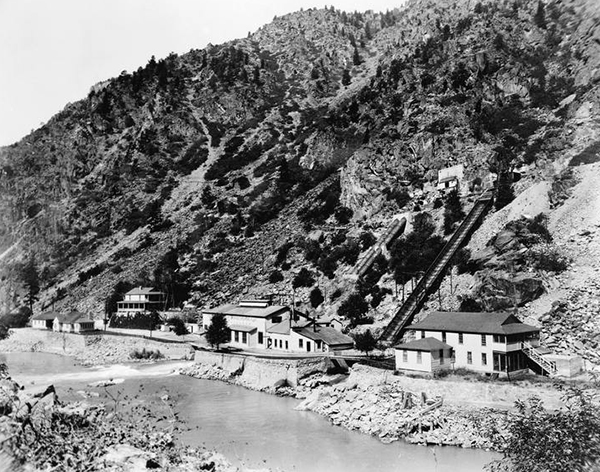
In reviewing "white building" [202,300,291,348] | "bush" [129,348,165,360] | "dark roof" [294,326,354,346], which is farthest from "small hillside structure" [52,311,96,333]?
"dark roof" [294,326,354,346]

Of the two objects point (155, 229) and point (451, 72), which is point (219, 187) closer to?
point (155, 229)

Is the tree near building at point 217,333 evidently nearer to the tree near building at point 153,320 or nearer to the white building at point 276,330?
the white building at point 276,330

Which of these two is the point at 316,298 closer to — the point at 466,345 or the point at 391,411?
the point at 466,345

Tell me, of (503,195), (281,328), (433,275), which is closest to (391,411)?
(281,328)

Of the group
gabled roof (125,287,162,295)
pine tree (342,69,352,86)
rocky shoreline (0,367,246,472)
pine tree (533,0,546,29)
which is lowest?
rocky shoreline (0,367,246,472)

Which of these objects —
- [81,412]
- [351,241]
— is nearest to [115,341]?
[351,241]

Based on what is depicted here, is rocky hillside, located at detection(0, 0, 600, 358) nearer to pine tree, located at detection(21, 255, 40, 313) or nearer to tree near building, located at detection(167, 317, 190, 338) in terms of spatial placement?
pine tree, located at detection(21, 255, 40, 313)
